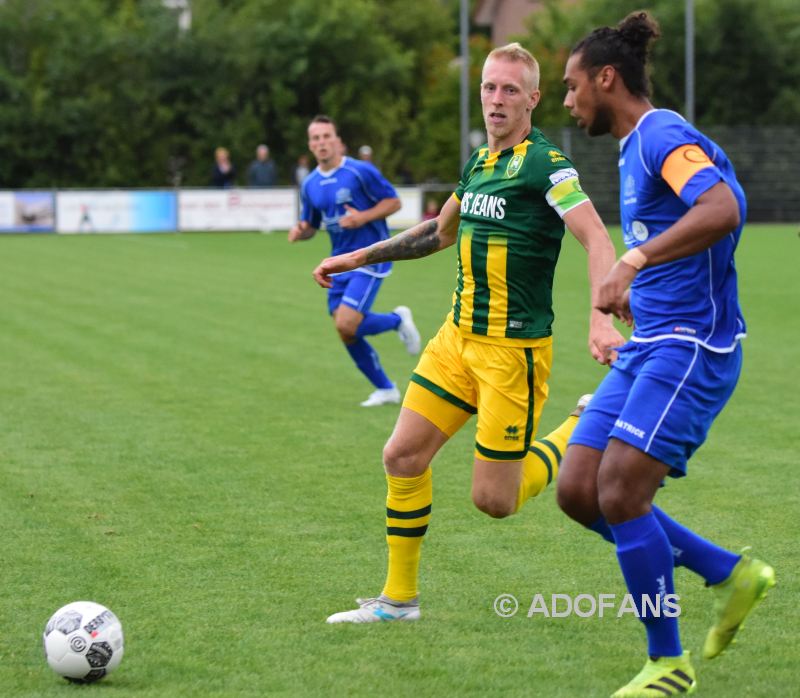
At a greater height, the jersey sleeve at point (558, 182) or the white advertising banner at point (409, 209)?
the jersey sleeve at point (558, 182)

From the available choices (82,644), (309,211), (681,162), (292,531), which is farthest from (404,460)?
(309,211)

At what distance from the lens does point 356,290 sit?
10836mm

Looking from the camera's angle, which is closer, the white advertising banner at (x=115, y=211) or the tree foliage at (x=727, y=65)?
the white advertising banner at (x=115, y=211)

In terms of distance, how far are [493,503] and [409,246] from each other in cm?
111

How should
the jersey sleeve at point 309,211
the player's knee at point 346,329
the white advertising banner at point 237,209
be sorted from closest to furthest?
the player's knee at point 346,329
the jersey sleeve at point 309,211
the white advertising banner at point 237,209

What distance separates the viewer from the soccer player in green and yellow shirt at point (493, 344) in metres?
5.43

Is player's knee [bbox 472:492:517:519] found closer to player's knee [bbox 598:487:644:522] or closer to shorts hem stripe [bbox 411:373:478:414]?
shorts hem stripe [bbox 411:373:478:414]

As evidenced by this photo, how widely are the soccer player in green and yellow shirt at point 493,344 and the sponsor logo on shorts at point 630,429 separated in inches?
38.3

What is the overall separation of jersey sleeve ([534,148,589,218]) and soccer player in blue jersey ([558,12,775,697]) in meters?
0.59

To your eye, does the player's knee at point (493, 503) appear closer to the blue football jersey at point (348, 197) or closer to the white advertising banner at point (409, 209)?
the blue football jersey at point (348, 197)

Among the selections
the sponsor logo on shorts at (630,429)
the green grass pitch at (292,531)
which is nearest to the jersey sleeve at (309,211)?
the green grass pitch at (292,531)

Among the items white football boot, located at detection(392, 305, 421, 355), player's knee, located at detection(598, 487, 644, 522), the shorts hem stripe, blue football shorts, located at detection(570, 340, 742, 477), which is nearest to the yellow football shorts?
the shorts hem stripe

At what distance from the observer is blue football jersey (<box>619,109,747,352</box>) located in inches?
174

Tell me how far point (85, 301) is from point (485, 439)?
13447 millimetres
